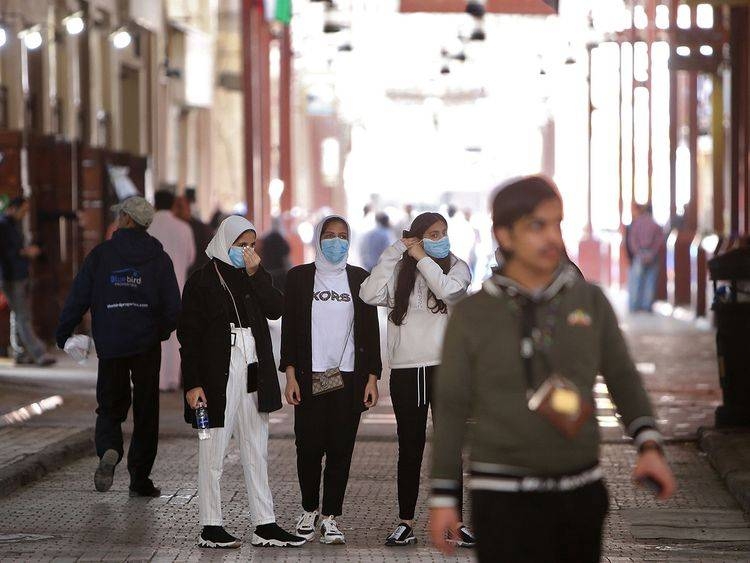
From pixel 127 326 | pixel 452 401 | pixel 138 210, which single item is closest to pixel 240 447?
pixel 127 326

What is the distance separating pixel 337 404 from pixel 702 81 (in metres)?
34.6

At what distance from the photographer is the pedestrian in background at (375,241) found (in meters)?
30.2

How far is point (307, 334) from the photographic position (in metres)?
9.04

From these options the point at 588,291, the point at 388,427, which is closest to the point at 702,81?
the point at 388,427

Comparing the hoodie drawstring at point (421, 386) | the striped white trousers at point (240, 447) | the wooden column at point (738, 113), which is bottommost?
the striped white trousers at point (240, 447)

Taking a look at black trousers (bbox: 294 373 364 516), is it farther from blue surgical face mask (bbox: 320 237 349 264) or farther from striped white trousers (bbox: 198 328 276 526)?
blue surgical face mask (bbox: 320 237 349 264)

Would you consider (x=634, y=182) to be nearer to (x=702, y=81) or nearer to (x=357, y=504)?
(x=702, y=81)

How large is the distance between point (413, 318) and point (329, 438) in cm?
77

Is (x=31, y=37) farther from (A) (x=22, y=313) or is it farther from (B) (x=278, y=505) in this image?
(B) (x=278, y=505)

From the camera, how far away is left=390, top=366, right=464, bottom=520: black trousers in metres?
8.91

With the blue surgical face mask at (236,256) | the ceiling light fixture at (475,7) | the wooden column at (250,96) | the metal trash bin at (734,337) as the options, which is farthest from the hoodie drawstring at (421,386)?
the wooden column at (250,96)

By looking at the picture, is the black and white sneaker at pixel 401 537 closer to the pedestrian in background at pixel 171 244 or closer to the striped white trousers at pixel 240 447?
the striped white trousers at pixel 240 447

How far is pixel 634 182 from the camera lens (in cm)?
4112

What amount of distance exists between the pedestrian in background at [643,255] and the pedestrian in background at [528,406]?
87.2ft
